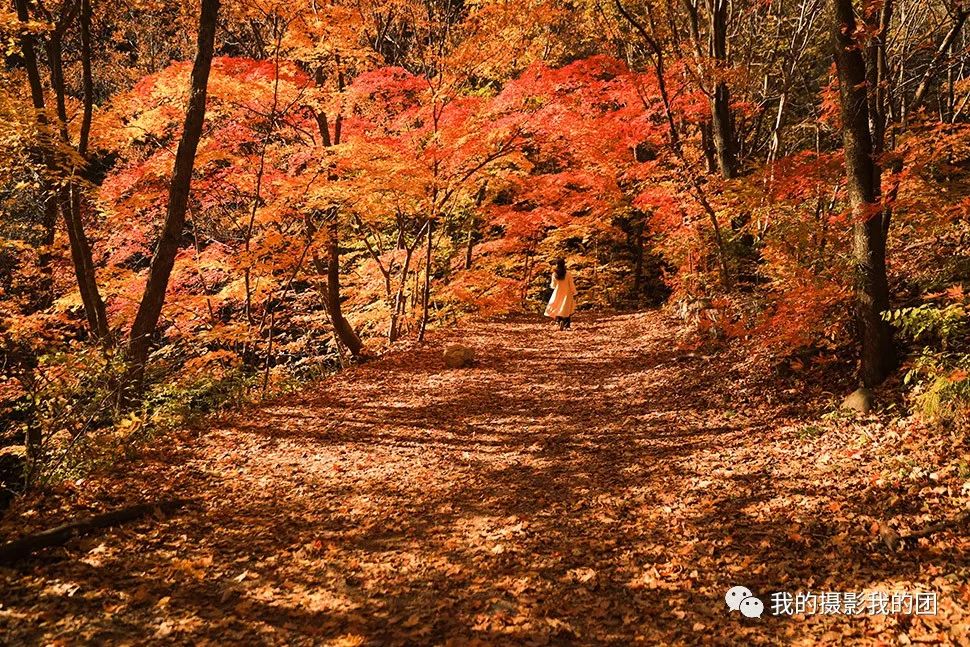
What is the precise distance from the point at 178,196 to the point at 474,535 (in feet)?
20.2

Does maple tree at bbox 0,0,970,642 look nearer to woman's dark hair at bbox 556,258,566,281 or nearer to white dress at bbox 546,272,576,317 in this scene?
white dress at bbox 546,272,576,317

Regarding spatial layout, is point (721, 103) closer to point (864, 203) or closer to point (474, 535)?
point (864, 203)

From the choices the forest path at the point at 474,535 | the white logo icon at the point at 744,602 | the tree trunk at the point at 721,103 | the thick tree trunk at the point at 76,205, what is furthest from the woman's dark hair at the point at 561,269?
the white logo icon at the point at 744,602

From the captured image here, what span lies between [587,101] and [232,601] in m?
12.4

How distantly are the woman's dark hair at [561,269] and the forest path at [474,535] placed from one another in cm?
590

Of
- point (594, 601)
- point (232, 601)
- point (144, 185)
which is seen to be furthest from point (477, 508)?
point (144, 185)

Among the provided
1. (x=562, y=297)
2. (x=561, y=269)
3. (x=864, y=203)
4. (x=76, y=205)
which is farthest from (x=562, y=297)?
(x=76, y=205)

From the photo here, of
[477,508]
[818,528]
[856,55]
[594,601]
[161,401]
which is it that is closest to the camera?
[594,601]

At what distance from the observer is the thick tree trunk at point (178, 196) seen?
24.9 ft

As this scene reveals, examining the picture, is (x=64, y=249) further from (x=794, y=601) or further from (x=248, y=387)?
(x=794, y=601)

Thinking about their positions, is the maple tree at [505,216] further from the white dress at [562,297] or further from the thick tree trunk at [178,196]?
the white dress at [562,297]

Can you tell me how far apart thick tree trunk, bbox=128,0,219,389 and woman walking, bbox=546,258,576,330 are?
28.9ft

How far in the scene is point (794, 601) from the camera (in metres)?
3.62

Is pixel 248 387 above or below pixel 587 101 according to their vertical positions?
below
